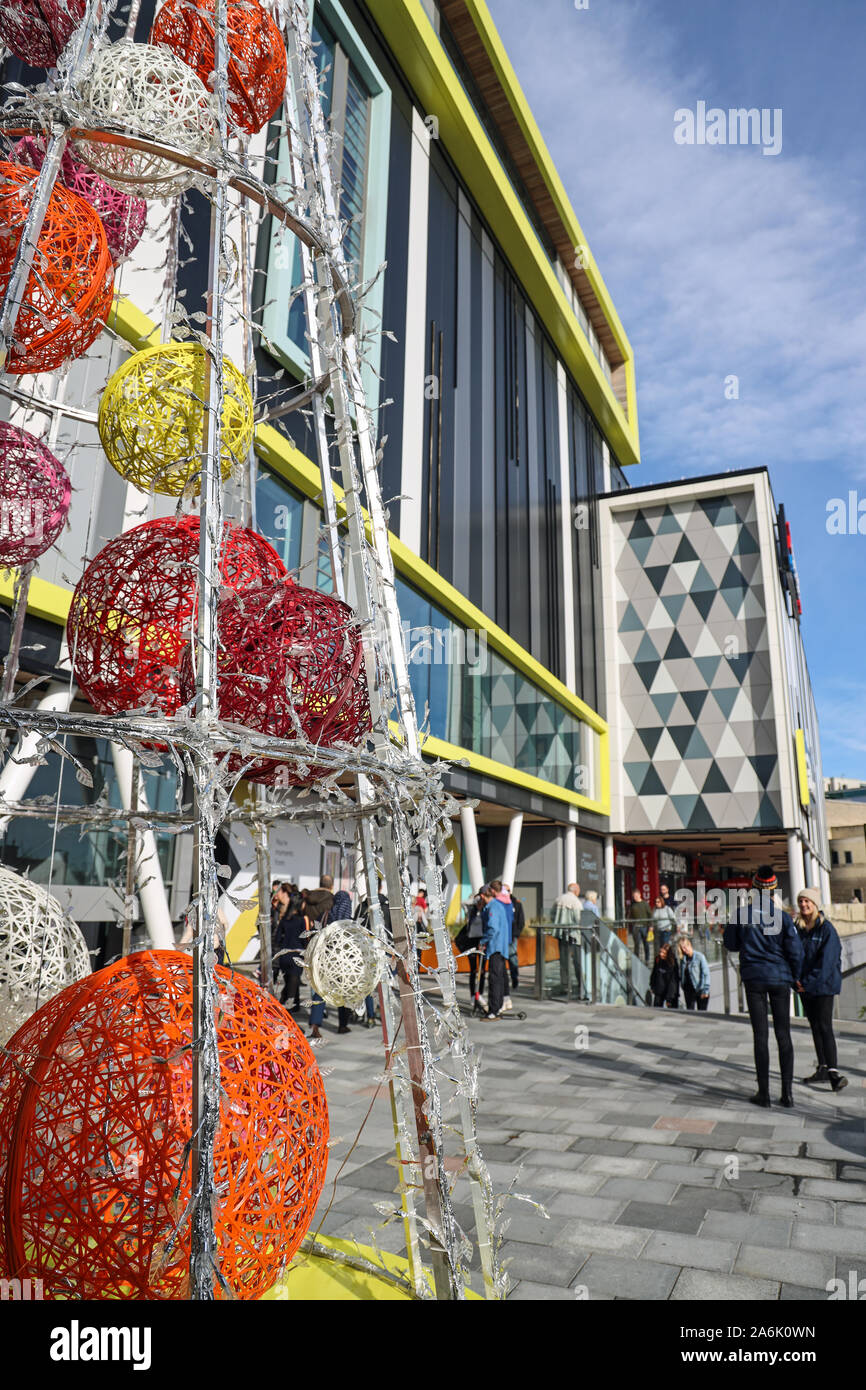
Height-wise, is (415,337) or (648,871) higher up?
(415,337)

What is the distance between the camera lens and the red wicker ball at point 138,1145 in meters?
1.71

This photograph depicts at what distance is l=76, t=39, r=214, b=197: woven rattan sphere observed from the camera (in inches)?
85.5

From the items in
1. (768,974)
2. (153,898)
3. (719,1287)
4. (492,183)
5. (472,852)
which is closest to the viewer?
(719,1287)

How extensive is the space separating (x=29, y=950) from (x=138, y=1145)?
2.61 ft

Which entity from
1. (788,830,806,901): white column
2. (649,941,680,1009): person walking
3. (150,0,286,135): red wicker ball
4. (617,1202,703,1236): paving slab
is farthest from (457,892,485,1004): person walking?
(788,830,806,901): white column

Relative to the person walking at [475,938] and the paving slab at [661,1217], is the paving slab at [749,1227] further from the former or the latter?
the person walking at [475,938]

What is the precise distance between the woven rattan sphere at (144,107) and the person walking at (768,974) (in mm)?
5678

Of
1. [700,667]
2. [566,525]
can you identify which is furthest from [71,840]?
[700,667]

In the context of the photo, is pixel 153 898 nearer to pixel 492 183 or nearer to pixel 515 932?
pixel 515 932

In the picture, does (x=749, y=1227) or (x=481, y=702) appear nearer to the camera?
(x=749, y=1227)

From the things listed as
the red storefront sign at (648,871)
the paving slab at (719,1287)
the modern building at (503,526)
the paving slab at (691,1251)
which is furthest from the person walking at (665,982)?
the red storefront sign at (648,871)

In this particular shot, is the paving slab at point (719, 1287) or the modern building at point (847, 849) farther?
the modern building at point (847, 849)

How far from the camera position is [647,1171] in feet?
15.3

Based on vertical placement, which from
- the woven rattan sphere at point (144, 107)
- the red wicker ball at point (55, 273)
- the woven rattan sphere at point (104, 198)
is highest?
the woven rattan sphere at point (104, 198)
